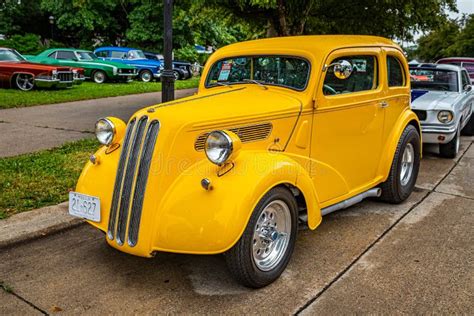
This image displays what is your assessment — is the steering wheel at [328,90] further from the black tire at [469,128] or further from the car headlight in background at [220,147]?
the black tire at [469,128]

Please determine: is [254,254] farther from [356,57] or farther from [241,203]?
[356,57]

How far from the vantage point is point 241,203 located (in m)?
2.96

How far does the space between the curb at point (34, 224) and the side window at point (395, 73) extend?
11.5 ft

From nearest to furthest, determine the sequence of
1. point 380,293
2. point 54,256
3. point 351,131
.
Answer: point 380,293 < point 54,256 < point 351,131

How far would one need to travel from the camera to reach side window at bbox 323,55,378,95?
13.4 ft

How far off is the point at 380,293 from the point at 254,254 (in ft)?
3.02

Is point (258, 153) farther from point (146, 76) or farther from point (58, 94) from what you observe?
point (146, 76)

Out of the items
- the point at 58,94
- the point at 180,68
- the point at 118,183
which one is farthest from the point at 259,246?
the point at 180,68

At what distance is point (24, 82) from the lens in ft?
48.1

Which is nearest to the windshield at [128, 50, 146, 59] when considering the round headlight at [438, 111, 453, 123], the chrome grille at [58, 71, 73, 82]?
the chrome grille at [58, 71, 73, 82]

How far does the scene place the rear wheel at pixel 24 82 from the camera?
1458 centimetres

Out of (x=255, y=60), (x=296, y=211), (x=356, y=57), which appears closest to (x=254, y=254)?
(x=296, y=211)

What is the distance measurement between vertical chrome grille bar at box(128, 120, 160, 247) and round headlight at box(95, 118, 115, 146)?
59 cm

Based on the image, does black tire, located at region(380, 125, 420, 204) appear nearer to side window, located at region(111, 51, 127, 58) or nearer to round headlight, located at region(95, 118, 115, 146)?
round headlight, located at region(95, 118, 115, 146)
